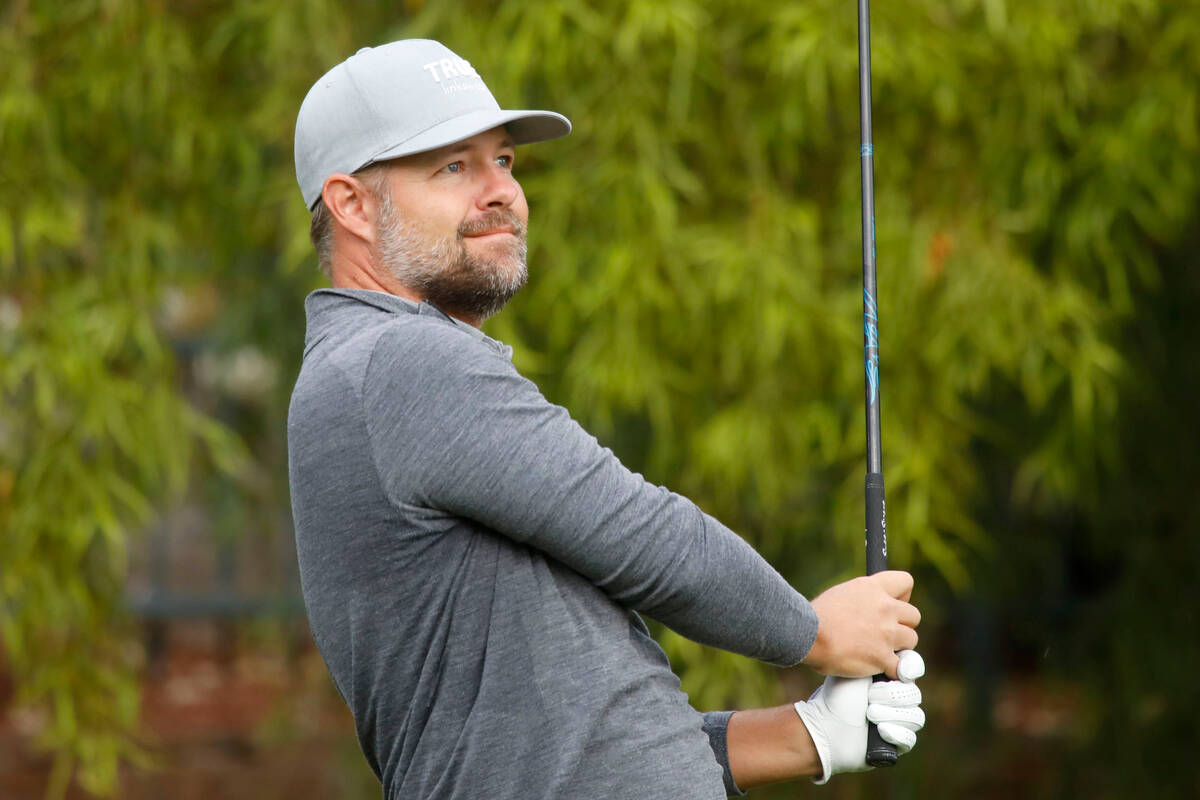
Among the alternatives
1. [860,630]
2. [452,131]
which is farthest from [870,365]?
[452,131]

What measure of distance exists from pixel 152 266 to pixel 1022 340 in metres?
2.01

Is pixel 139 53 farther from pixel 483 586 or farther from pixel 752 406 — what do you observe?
pixel 483 586

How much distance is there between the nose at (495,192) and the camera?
1708mm

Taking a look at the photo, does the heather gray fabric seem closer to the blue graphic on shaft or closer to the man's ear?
the man's ear

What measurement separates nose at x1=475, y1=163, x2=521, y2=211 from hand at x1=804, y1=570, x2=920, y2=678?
559mm

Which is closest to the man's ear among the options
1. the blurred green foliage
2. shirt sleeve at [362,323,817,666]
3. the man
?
the man

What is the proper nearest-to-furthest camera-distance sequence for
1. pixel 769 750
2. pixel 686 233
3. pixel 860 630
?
pixel 860 630, pixel 769 750, pixel 686 233

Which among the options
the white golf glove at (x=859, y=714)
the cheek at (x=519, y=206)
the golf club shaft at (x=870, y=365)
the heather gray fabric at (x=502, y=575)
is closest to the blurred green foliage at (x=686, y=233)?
the golf club shaft at (x=870, y=365)

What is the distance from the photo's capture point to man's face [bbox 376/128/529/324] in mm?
1675

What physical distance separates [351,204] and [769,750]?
0.79 meters

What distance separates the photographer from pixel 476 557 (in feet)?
5.00

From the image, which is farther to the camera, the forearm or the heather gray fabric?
the forearm

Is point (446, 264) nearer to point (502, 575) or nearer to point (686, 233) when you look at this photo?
point (502, 575)

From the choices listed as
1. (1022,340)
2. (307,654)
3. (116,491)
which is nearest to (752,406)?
(1022,340)
